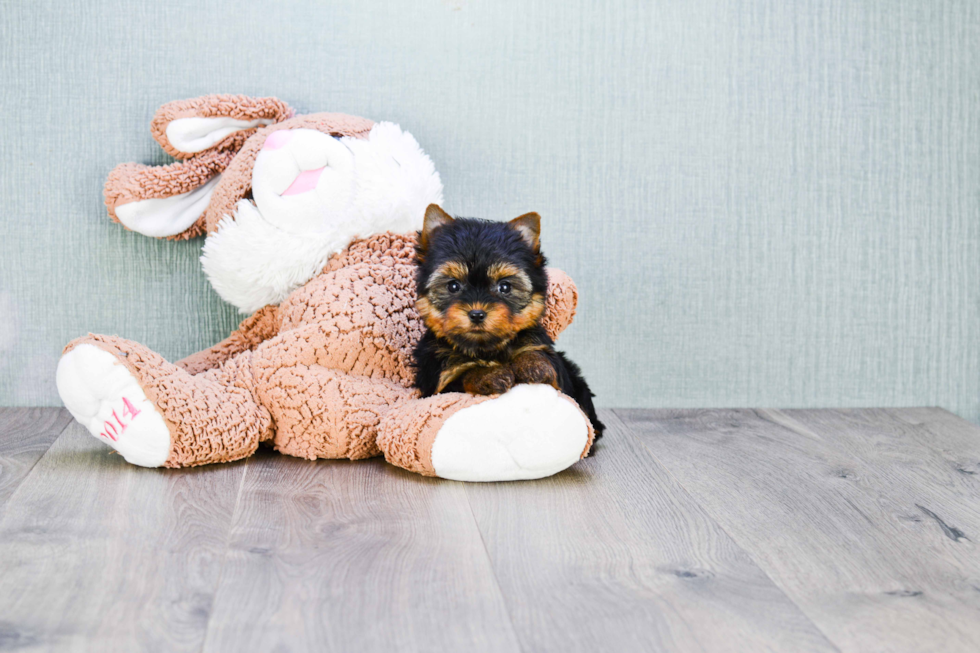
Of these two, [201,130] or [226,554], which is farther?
[201,130]

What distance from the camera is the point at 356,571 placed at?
3.65 ft

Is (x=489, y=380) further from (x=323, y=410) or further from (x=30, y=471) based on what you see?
(x=30, y=471)

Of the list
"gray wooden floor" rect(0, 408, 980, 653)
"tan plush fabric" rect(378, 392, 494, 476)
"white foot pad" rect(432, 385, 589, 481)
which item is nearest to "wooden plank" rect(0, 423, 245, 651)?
"gray wooden floor" rect(0, 408, 980, 653)

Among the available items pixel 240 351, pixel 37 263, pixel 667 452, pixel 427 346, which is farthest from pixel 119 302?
pixel 667 452

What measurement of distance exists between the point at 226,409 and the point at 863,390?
170 centimetres

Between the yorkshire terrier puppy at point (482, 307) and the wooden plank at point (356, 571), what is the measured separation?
0.71 feet

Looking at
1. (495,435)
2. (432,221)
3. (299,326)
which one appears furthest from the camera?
(299,326)

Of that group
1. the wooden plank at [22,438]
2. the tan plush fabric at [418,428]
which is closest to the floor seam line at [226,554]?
the tan plush fabric at [418,428]

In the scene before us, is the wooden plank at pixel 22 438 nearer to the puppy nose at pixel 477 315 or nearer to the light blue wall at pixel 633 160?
the light blue wall at pixel 633 160

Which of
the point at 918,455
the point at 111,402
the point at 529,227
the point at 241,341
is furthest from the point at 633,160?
the point at 111,402

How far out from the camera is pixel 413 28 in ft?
6.69

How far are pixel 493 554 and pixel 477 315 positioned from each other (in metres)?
0.40

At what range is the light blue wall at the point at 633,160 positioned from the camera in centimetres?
199

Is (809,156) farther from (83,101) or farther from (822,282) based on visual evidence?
(83,101)
